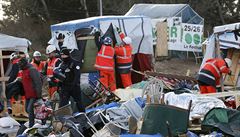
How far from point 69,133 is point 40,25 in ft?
109

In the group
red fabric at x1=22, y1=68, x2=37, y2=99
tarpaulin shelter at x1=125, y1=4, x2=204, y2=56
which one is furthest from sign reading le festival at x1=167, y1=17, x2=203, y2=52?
red fabric at x1=22, y1=68, x2=37, y2=99

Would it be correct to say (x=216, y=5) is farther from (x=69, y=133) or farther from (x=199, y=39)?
(x=69, y=133)

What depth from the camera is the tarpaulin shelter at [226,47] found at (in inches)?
494

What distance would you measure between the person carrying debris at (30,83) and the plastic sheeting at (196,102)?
275 cm

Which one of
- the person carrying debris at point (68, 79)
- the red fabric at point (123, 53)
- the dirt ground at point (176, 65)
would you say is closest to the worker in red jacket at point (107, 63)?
the red fabric at point (123, 53)

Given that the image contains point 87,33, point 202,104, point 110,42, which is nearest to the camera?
point 202,104

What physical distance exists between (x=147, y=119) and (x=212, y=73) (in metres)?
3.29

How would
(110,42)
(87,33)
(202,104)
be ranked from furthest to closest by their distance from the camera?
(87,33) < (110,42) < (202,104)

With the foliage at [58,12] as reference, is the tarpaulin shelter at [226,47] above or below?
below

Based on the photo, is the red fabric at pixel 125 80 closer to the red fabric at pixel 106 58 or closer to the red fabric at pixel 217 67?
the red fabric at pixel 106 58

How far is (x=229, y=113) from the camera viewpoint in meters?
8.35

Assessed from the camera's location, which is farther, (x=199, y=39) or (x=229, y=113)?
(x=199, y=39)

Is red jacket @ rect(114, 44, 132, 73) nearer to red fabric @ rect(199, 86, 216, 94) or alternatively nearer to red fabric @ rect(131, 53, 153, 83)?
Answer: red fabric @ rect(131, 53, 153, 83)

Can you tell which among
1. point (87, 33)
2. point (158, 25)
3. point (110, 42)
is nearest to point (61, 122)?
point (110, 42)
